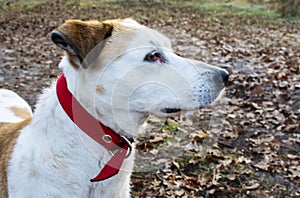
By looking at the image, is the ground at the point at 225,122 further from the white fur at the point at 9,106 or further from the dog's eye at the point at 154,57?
the white fur at the point at 9,106

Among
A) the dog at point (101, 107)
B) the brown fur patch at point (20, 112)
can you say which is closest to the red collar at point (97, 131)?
the dog at point (101, 107)

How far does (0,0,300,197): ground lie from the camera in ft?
15.1

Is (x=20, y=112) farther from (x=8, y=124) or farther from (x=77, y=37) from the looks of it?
(x=77, y=37)

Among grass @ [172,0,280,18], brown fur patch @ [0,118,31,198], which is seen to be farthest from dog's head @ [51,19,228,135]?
grass @ [172,0,280,18]

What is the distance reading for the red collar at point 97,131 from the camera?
272 centimetres

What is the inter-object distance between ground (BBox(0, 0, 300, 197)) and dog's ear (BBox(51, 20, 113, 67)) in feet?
4.33

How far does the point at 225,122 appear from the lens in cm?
624

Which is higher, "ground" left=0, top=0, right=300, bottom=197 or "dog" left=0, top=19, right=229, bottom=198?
"dog" left=0, top=19, right=229, bottom=198

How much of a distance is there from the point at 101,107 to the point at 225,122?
12.5ft

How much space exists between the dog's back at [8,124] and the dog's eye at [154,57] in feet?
3.25

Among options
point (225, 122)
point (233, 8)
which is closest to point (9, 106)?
point (225, 122)

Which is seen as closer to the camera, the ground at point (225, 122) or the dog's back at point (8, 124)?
the dog's back at point (8, 124)

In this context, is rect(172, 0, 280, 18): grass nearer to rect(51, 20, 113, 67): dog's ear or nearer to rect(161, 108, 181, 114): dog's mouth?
rect(161, 108, 181, 114): dog's mouth

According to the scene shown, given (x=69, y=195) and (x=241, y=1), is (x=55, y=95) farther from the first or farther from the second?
(x=241, y=1)
